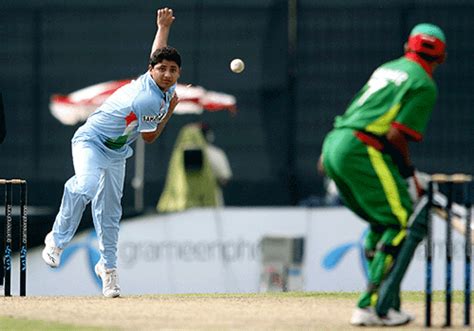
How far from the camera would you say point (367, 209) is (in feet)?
30.2

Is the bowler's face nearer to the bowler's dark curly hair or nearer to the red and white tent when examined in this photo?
the bowler's dark curly hair

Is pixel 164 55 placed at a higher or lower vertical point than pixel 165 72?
higher

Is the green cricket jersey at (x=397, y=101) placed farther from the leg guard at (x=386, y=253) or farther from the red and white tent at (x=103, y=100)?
the red and white tent at (x=103, y=100)

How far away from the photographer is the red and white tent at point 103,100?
18.0 metres

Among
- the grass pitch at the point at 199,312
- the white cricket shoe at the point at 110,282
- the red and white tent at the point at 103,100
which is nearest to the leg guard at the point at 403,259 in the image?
the grass pitch at the point at 199,312

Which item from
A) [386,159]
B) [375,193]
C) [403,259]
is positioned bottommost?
[403,259]

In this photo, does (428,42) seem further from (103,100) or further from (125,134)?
(103,100)

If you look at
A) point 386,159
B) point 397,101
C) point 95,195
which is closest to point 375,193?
point 386,159

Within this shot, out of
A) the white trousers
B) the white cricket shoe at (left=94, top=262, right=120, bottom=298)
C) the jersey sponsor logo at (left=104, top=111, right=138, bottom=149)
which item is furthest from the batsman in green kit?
the white cricket shoe at (left=94, top=262, right=120, bottom=298)

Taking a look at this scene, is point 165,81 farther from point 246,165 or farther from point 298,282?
point 246,165

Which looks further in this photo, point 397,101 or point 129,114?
point 129,114

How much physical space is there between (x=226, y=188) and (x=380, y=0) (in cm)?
281

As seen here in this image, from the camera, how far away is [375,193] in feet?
30.0

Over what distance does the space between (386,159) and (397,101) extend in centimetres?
37
